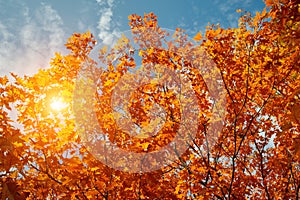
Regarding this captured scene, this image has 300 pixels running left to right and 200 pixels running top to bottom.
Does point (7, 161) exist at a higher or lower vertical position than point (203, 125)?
lower

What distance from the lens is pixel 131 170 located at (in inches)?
267

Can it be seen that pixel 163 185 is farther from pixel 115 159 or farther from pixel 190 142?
pixel 115 159

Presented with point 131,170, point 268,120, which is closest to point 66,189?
point 131,170

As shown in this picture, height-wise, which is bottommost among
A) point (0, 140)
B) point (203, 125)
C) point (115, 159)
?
point (0, 140)

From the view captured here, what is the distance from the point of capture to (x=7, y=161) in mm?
3920

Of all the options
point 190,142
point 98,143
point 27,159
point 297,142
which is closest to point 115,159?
point 98,143

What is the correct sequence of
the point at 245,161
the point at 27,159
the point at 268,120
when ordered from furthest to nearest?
the point at 245,161, the point at 268,120, the point at 27,159

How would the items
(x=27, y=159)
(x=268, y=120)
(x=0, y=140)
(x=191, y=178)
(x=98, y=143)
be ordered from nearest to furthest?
(x=0, y=140) → (x=27, y=159) → (x=98, y=143) → (x=191, y=178) → (x=268, y=120)

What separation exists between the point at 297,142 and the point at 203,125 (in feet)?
16.6

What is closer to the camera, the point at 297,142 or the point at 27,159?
the point at 297,142

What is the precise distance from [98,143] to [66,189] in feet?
4.77

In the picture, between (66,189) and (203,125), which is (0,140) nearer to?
(66,189)

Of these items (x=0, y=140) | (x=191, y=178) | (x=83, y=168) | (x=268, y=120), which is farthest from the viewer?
(x=268, y=120)

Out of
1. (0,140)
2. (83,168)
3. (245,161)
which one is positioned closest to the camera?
(0,140)
